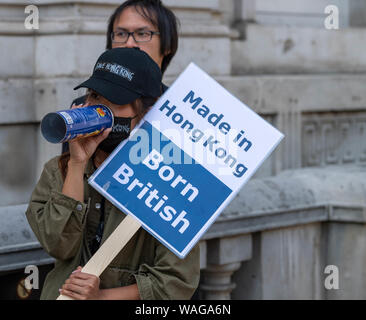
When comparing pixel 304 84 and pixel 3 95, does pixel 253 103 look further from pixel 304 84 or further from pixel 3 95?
pixel 3 95

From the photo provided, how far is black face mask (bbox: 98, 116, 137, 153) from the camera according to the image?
2814 millimetres

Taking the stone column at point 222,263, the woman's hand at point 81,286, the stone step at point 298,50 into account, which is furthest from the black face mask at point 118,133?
the stone step at point 298,50

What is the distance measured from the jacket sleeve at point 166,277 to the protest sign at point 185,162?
0.04 metres

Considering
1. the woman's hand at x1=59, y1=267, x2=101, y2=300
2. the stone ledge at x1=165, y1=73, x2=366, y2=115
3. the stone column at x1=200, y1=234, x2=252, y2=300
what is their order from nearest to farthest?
the woman's hand at x1=59, y1=267, x2=101, y2=300 < the stone column at x1=200, y1=234, x2=252, y2=300 < the stone ledge at x1=165, y1=73, x2=366, y2=115

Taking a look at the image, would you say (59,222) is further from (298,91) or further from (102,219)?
(298,91)

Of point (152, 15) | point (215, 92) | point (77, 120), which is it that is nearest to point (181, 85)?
point (215, 92)

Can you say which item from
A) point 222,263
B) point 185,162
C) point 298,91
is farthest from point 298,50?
point 185,162

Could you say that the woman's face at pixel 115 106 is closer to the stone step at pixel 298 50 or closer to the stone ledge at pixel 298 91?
the stone ledge at pixel 298 91

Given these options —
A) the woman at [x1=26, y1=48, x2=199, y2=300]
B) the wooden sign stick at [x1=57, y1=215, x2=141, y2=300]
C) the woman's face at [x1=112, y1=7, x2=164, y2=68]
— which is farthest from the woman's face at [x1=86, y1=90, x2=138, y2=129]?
the woman's face at [x1=112, y1=7, x2=164, y2=68]

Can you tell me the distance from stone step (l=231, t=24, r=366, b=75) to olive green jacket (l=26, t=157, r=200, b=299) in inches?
126

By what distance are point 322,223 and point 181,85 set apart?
9.10 ft

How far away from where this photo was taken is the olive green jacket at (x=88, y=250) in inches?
110

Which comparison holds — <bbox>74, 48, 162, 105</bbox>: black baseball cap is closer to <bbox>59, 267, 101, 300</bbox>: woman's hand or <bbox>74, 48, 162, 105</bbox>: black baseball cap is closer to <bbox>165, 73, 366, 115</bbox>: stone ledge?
<bbox>59, 267, 101, 300</bbox>: woman's hand

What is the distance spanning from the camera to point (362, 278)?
Result: 5391 millimetres
